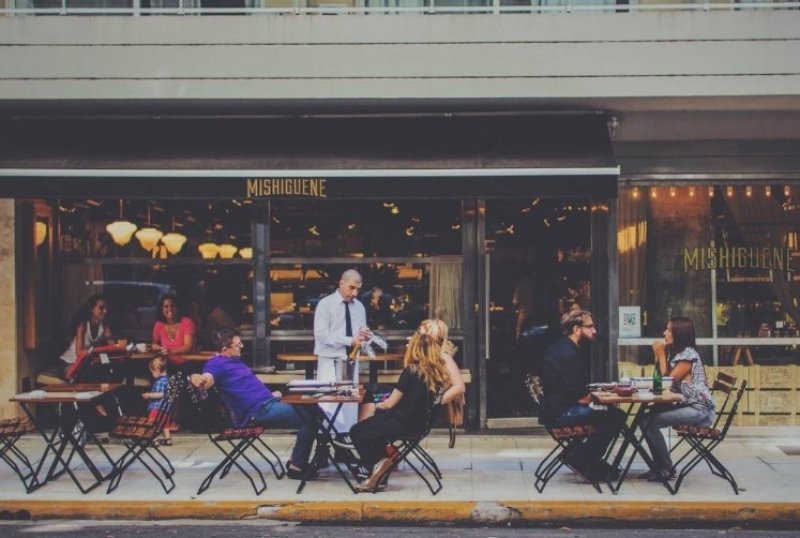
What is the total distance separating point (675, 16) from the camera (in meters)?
10.2

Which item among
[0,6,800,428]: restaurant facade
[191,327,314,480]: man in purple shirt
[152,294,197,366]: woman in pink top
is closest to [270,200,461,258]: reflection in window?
[0,6,800,428]: restaurant facade

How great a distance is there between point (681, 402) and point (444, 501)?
2272mm

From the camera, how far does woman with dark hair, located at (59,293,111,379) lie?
11.0 meters

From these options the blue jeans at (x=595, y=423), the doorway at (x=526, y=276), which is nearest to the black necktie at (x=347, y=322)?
the doorway at (x=526, y=276)

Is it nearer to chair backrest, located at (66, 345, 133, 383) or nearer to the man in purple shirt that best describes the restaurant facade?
chair backrest, located at (66, 345, 133, 383)

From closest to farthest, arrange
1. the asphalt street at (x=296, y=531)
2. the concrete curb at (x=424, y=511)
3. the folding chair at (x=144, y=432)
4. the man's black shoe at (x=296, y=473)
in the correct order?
1. the asphalt street at (x=296, y=531)
2. the concrete curb at (x=424, y=511)
3. the folding chair at (x=144, y=432)
4. the man's black shoe at (x=296, y=473)

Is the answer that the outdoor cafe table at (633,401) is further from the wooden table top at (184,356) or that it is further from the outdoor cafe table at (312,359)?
the wooden table top at (184,356)

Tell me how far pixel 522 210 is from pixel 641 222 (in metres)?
1.38

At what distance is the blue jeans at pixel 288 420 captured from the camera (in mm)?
8562

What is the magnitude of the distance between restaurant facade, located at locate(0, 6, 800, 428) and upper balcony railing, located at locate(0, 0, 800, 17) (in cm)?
104

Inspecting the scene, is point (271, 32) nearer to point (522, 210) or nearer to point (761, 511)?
point (522, 210)

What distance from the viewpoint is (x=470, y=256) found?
11.0 m

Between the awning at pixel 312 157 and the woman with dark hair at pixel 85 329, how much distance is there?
1623mm

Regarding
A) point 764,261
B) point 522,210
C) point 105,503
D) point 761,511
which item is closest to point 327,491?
point 105,503
